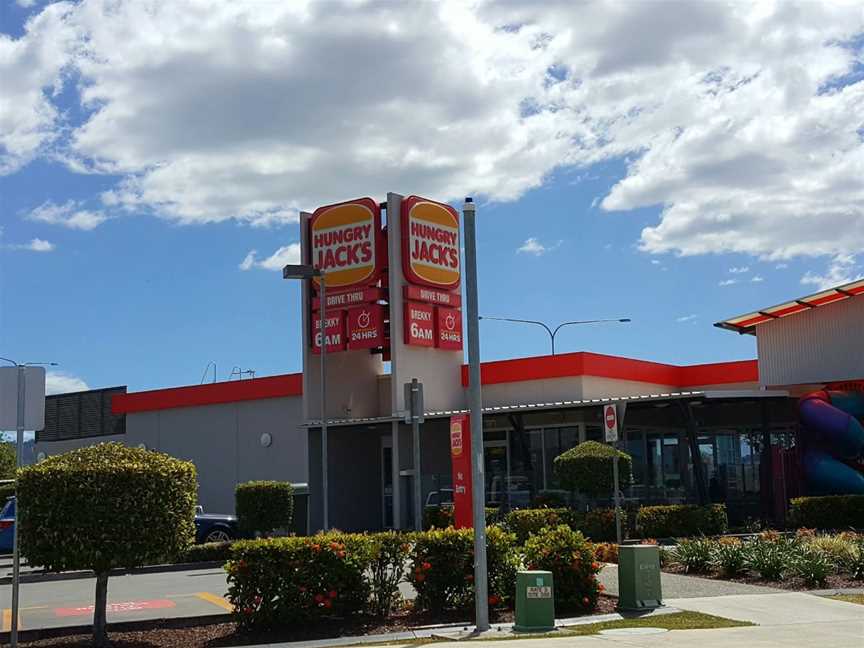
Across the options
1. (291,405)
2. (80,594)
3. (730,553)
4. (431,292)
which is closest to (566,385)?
(431,292)

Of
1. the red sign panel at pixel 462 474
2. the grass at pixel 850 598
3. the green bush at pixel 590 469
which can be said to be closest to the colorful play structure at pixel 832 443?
the green bush at pixel 590 469

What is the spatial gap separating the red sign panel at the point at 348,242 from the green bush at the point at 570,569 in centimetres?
1783

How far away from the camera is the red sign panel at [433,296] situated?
30719 millimetres

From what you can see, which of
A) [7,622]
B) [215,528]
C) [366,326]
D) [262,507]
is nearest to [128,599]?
[7,622]

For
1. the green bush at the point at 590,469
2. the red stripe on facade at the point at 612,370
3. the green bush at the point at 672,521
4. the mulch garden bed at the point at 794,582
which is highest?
the red stripe on facade at the point at 612,370

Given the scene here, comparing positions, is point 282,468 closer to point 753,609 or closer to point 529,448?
point 529,448

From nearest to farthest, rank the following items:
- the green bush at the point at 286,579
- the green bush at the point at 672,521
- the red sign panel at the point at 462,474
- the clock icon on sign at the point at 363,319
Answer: the green bush at the point at 286,579 < the red sign panel at the point at 462,474 < the green bush at the point at 672,521 < the clock icon on sign at the point at 363,319

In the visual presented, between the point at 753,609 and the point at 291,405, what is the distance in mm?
24561

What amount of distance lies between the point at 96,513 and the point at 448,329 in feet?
68.1

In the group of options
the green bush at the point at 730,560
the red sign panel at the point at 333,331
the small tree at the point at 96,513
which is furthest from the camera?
the red sign panel at the point at 333,331

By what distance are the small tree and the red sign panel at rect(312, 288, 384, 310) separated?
62.1 feet

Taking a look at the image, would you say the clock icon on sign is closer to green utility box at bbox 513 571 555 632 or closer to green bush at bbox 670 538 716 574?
green bush at bbox 670 538 716 574

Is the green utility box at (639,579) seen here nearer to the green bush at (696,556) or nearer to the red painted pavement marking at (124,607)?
the green bush at (696,556)

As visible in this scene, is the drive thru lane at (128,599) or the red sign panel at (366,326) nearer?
the drive thru lane at (128,599)
